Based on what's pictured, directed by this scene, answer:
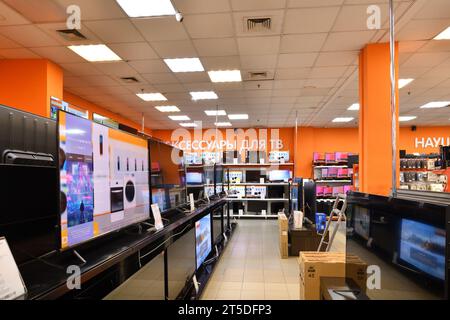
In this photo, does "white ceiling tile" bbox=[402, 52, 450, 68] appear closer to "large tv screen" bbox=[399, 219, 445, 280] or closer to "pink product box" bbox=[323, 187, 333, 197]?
"large tv screen" bbox=[399, 219, 445, 280]

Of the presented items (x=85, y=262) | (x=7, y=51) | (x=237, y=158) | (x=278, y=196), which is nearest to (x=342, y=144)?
(x=278, y=196)

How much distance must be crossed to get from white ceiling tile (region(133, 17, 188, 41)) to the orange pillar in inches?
83.2

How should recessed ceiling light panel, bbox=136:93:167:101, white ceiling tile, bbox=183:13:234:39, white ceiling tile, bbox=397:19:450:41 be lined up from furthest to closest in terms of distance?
recessed ceiling light panel, bbox=136:93:167:101, white ceiling tile, bbox=397:19:450:41, white ceiling tile, bbox=183:13:234:39

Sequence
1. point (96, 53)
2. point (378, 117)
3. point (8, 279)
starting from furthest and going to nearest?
point (96, 53) → point (378, 117) → point (8, 279)

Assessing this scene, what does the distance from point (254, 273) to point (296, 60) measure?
11.6 ft

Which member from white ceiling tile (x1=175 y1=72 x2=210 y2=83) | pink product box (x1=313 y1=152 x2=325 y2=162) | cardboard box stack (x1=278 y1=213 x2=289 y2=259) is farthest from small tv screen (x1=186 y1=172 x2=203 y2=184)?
pink product box (x1=313 y1=152 x2=325 y2=162)

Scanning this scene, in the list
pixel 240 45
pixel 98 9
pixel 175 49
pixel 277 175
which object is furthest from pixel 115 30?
pixel 277 175

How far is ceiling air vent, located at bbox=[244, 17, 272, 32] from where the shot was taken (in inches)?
146

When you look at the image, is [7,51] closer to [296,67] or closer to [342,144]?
[296,67]

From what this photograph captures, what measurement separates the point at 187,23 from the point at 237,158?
22.1 feet

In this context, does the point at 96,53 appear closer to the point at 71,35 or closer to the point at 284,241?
the point at 71,35

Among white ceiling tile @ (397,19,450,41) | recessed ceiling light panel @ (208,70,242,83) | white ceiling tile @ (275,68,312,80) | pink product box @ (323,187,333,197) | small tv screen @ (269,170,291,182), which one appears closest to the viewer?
white ceiling tile @ (397,19,450,41)

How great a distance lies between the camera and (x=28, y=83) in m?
4.93
